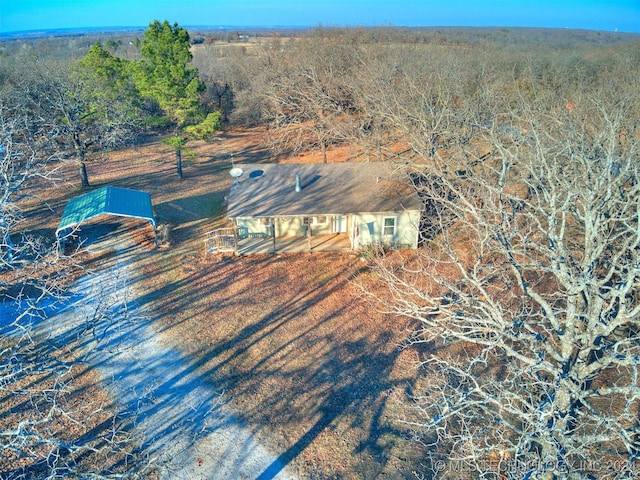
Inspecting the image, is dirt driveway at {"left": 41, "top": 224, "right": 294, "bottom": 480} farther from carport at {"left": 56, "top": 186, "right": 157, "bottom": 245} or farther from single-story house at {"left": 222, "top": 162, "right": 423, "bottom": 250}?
single-story house at {"left": 222, "top": 162, "right": 423, "bottom": 250}

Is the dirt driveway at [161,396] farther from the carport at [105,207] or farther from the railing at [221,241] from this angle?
the railing at [221,241]

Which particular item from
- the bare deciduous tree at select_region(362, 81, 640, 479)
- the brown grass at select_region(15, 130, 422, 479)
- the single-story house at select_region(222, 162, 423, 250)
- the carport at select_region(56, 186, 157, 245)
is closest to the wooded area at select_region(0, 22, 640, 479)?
the bare deciduous tree at select_region(362, 81, 640, 479)

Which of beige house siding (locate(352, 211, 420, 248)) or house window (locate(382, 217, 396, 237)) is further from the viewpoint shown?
house window (locate(382, 217, 396, 237))

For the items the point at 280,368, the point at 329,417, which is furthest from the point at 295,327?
the point at 329,417

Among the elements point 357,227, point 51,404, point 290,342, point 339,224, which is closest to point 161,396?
point 51,404

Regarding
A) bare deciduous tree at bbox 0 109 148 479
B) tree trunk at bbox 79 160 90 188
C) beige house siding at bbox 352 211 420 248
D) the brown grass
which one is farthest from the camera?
tree trunk at bbox 79 160 90 188

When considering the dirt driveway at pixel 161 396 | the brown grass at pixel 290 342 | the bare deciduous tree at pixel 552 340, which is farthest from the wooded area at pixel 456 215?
the brown grass at pixel 290 342

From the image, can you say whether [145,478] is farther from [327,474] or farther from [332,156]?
[332,156]
